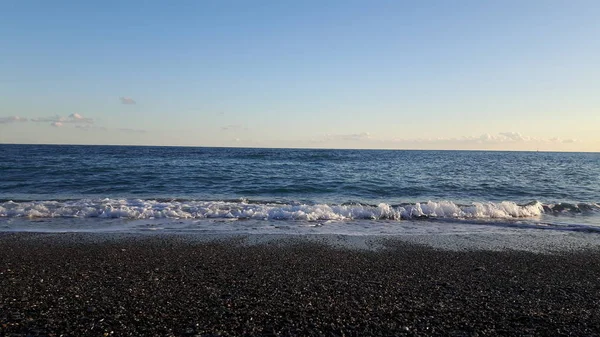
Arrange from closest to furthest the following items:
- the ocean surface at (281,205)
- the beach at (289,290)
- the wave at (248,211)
Answer: the beach at (289,290)
the ocean surface at (281,205)
the wave at (248,211)

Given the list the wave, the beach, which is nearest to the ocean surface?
the wave

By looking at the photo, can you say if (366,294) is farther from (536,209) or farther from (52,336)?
(536,209)

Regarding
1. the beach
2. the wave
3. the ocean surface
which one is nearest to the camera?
the beach

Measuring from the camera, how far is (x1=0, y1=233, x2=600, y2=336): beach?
15.8 ft

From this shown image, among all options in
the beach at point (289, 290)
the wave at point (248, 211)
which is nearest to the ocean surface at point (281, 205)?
the wave at point (248, 211)

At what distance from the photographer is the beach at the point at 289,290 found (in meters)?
4.80

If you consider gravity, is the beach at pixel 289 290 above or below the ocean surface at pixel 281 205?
above

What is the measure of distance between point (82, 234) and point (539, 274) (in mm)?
11414

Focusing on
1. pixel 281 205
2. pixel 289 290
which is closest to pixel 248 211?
pixel 281 205

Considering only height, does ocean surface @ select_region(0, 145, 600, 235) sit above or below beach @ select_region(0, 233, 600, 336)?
below

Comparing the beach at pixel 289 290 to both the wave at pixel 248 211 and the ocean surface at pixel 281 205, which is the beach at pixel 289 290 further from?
the wave at pixel 248 211

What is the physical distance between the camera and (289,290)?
19.9 ft

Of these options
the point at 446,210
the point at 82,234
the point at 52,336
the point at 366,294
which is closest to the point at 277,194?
the point at 446,210

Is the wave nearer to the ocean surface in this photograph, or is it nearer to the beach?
the ocean surface
